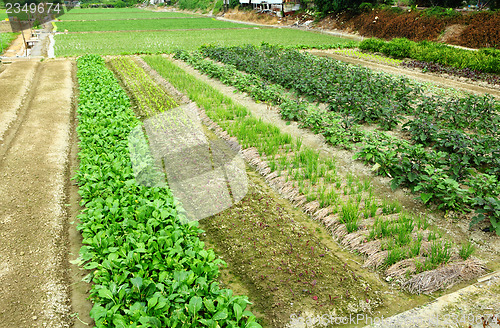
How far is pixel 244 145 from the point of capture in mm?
6449

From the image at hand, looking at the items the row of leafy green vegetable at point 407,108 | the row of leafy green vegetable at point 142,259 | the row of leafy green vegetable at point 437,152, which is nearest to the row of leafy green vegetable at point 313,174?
the row of leafy green vegetable at point 437,152

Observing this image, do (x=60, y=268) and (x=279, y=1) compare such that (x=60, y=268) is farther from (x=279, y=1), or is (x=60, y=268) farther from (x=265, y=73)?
(x=279, y=1)

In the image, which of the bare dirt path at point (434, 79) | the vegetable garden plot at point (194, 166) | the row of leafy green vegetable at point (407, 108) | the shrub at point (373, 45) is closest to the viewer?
the vegetable garden plot at point (194, 166)

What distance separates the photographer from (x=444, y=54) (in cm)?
1416

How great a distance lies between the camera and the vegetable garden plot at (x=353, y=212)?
11.6ft

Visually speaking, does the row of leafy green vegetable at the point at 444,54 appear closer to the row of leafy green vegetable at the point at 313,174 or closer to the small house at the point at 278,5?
the row of leafy green vegetable at the point at 313,174

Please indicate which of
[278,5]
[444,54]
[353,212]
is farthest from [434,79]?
[278,5]

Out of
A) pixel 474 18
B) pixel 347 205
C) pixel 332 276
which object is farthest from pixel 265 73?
pixel 474 18

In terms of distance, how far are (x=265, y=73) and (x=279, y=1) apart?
32687 mm

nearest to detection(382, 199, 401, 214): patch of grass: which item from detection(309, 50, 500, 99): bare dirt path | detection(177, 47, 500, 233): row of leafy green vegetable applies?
detection(177, 47, 500, 233): row of leafy green vegetable

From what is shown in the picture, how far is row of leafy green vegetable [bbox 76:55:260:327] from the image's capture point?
2.79m

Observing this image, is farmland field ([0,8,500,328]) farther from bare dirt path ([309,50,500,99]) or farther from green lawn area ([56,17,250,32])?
green lawn area ([56,17,250,32])

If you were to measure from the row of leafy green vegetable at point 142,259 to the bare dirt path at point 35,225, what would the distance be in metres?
0.31

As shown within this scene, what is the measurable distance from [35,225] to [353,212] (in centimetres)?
391
